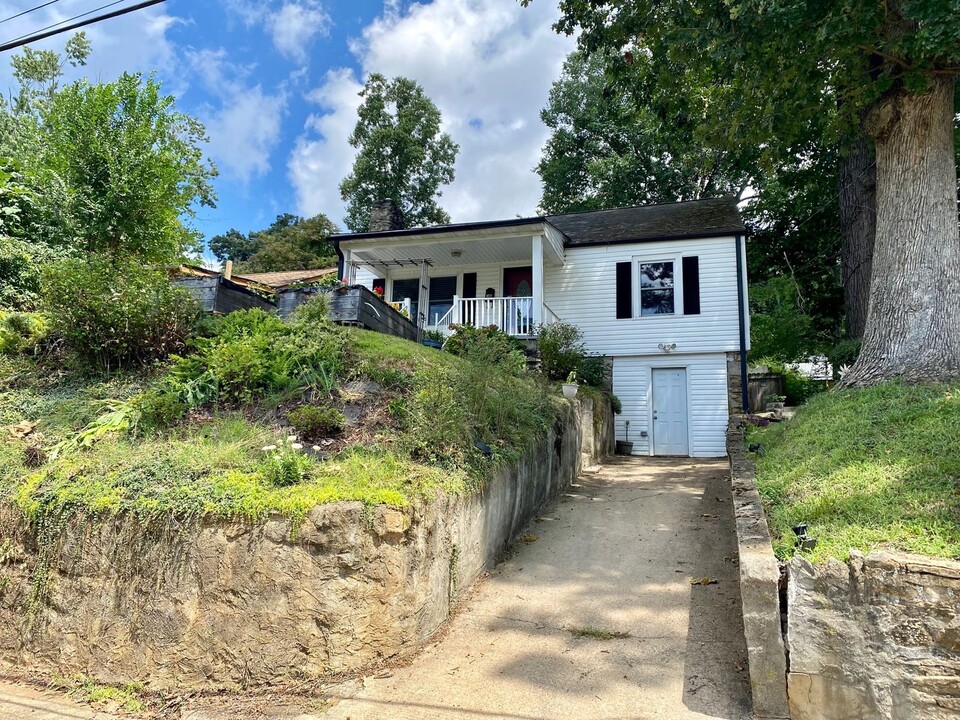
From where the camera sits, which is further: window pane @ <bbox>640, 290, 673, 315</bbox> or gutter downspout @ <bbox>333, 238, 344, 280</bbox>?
gutter downspout @ <bbox>333, 238, 344, 280</bbox>

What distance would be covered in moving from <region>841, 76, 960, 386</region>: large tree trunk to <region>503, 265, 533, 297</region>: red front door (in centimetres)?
896

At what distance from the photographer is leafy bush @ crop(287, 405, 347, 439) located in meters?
5.06

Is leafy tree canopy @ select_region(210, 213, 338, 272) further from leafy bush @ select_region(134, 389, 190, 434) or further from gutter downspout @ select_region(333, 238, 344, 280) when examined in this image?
leafy bush @ select_region(134, 389, 190, 434)

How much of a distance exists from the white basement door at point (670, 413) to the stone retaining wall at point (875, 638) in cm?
1070

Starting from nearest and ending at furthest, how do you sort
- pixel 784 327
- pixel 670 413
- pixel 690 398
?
pixel 690 398
pixel 670 413
pixel 784 327

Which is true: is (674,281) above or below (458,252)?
below

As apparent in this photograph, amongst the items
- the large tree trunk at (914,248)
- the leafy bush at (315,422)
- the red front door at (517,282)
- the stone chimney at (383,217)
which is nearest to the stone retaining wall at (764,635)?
the leafy bush at (315,422)

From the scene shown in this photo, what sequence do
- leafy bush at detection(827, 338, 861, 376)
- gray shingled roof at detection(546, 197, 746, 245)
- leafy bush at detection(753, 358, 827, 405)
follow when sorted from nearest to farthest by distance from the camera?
leafy bush at detection(827, 338, 861, 376) → leafy bush at detection(753, 358, 827, 405) → gray shingled roof at detection(546, 197, 746, 245)

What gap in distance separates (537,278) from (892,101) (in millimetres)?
7192

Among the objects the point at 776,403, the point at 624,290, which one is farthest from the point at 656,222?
the point at 776,403

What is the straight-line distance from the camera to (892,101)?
7344mm

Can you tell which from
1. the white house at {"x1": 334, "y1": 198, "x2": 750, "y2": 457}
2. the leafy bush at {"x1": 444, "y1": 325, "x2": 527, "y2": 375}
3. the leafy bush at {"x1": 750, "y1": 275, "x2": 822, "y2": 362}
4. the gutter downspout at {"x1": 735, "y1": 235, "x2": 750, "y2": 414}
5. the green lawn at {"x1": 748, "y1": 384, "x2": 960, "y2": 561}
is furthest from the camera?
the leafy bush at {"x1": 750, "y1": 275, "x2": 822, "y2": 362}

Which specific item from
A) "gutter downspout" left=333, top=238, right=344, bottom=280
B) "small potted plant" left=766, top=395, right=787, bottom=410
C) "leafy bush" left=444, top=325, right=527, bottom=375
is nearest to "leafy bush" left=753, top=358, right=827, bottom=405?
"small potted plant" left=766, top=395, right=787, bottom=410

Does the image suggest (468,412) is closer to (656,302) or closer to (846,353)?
(846,353)
